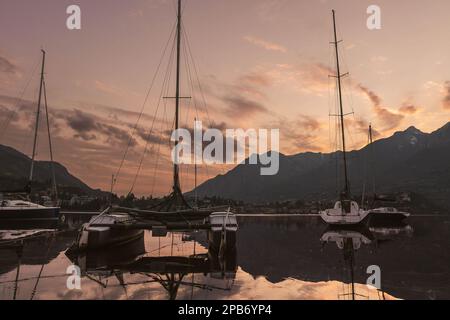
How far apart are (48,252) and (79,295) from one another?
1287 centimetres

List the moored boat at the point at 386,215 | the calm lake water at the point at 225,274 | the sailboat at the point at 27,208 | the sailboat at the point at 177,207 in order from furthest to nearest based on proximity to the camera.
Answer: the moored boat at the point at 386,215 → the sailboat at the point at 27,208 → the sailboat at the point at 177,207 → the calm lake water at the point at 225,274

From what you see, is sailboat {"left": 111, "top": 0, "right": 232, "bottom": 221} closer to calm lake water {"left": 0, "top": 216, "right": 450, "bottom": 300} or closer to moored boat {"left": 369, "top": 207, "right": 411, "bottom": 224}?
calm lake water {"left": 0, "top": 216, "right": 450, "bottom": 300}

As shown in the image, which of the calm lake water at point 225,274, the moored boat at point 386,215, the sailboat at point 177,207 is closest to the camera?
the calm lake water at point 225,274

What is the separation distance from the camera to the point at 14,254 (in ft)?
69.9

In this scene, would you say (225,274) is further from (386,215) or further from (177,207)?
(386,215)

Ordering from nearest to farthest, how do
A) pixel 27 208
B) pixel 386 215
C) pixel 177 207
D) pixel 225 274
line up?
pixel 225 274, pixel 177 207, pixel 27 208, pixel 386 215

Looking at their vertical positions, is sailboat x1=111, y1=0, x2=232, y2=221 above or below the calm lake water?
above

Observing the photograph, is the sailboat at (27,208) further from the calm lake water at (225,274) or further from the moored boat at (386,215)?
the moored boat at (386,215)

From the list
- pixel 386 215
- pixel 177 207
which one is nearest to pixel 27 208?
pixel 177 207

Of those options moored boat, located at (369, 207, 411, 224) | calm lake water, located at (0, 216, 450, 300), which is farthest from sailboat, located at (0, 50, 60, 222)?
moored boat, located at (369, 207, 411, 224)

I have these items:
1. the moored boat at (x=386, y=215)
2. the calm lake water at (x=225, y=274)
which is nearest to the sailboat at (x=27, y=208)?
the calm lake water at (x=225, y=274)

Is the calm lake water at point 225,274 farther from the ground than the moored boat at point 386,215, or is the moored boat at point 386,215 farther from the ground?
the moored boat at point 386,215

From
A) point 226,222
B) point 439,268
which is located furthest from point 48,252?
point 439,268
